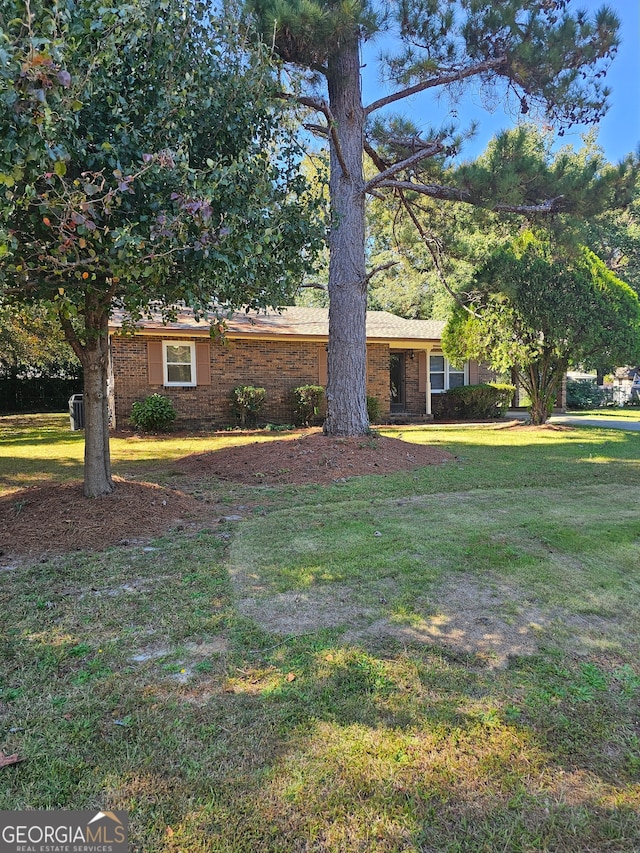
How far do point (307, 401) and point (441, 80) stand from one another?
8.64 metres

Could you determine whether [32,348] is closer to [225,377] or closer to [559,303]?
[225,377]

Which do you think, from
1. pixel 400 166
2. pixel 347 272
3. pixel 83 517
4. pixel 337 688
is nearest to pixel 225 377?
pixel 347 272

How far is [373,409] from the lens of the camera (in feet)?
55.8

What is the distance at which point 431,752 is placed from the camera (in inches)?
83.2

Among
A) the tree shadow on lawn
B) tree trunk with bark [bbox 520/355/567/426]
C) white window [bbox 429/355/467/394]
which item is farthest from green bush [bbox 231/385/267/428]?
the tree shadow on lawn

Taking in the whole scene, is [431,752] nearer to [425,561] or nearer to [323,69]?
[425,561]

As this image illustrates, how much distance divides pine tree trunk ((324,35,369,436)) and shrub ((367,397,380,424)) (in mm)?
6964

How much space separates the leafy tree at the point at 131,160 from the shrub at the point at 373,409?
11.3 metres

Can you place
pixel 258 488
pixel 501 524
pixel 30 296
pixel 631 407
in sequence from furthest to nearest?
pixel 631 407 < pixel 258 488 < pixel 501 524 < pixel 30 296

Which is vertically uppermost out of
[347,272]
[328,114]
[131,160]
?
[328,114]

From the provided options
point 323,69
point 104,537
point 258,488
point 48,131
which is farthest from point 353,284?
point 48,131

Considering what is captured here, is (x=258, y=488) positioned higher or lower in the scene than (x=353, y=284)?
lower

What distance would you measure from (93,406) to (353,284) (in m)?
5.44

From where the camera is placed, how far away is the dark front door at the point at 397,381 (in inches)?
787
